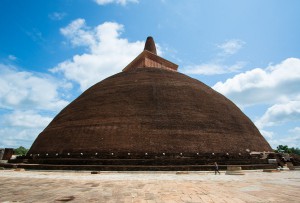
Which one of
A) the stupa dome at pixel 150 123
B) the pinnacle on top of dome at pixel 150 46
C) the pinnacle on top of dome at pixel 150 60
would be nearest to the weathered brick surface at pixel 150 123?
the stupa dome at pixel 150 123

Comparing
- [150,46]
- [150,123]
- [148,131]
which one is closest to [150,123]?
[150,123]

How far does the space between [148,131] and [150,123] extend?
87cm

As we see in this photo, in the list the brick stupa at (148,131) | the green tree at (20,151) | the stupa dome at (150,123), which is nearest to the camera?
the brick stupa at (148,131)

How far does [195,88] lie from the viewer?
24578mm

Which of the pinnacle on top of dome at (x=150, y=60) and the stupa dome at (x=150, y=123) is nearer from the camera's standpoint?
the stupa dome at (x=150, y=123)

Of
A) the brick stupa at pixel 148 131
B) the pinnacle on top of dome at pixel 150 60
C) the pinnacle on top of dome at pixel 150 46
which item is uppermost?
the pinnacle on top of dome at pixel 150 46

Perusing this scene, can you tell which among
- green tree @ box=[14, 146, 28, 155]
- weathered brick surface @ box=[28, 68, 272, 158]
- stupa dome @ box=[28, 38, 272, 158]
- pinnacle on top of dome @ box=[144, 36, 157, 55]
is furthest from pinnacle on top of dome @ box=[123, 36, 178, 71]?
green tree @ box=[14, 146, 28, 155]

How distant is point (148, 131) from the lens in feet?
60.6

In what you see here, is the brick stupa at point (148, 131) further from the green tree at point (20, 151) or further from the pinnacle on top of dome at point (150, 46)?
the green tree at point (20, 151)

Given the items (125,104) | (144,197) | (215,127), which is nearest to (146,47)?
(125,104)

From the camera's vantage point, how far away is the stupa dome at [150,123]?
58.7 feet

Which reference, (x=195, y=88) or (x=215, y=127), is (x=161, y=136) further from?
(x=195, y=88)

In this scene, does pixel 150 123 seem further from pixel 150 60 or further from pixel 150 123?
pixel 150 60

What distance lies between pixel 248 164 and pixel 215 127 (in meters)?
3.91
